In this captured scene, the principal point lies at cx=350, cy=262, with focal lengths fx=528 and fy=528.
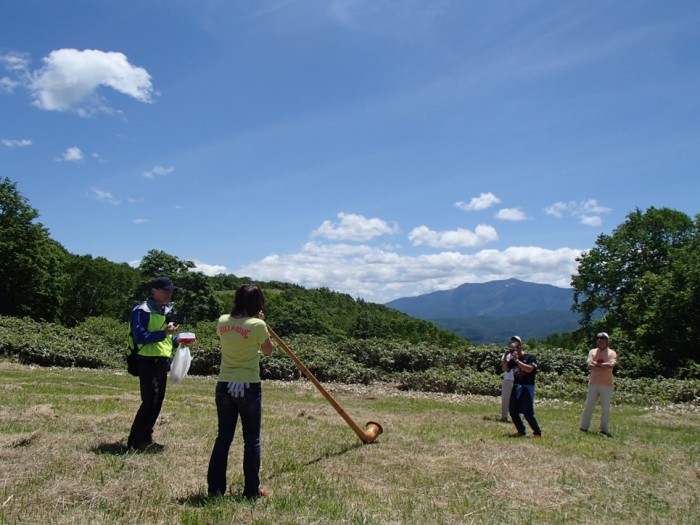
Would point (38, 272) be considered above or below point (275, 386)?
above

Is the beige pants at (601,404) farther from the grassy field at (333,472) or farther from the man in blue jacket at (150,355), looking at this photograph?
the man in blue jacket at (150,355)

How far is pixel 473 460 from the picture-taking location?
716 cm

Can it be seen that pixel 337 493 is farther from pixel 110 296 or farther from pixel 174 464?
pixel 110 296

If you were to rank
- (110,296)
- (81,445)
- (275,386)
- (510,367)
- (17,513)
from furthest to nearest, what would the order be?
1. (110,296)
2. (275,386)
3. (510,367)
4. (81,445)
5. (17,513)

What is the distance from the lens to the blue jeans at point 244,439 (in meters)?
5.23

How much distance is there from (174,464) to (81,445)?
1387mm

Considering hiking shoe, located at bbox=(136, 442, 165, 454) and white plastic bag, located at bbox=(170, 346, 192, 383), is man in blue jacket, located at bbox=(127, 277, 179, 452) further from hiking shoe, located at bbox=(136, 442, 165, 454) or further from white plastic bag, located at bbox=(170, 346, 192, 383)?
white plastic bag, located at bbox=(170, 346, 192, 383)

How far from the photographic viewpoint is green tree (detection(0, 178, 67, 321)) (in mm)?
47719

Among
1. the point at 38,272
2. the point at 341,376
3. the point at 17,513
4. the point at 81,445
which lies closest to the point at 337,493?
the point at 17,513

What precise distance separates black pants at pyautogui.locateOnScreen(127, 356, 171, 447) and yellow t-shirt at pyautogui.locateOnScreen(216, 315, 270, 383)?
1948mm

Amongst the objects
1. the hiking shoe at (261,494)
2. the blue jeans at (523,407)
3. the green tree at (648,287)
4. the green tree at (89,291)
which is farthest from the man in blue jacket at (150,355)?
the green tree at (89,291)

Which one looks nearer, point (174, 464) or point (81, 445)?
point (174, 464)

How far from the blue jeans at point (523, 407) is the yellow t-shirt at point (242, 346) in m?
6.33

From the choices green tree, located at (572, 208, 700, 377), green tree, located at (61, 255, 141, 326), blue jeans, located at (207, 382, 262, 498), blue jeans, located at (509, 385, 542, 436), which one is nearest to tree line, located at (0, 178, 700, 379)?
green tree, located at (572, 208, 700, 377)
